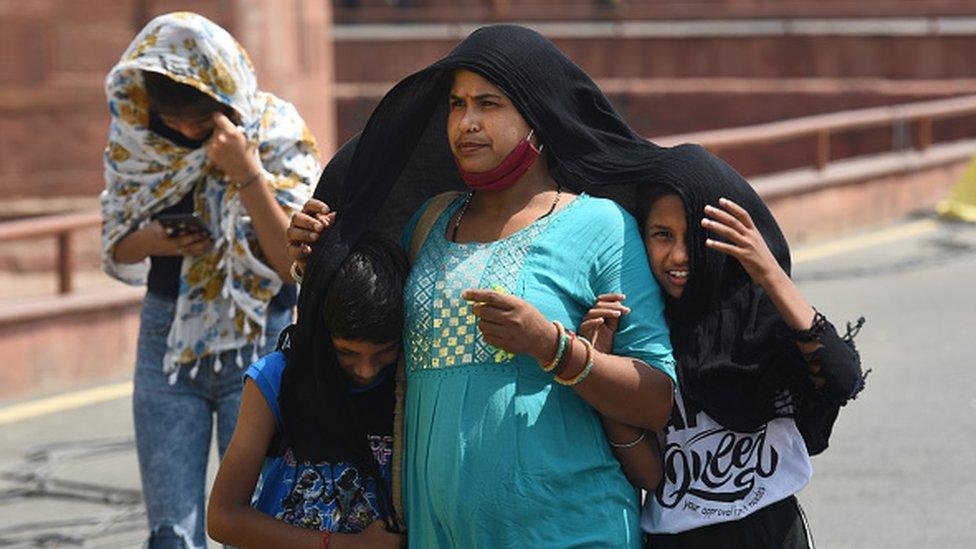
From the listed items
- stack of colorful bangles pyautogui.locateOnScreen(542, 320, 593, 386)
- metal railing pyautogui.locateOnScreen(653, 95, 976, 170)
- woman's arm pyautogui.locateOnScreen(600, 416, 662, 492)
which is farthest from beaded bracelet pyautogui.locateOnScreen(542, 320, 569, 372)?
metal railing pyautogui.locateOnScreen(653, 95, 976, 170)

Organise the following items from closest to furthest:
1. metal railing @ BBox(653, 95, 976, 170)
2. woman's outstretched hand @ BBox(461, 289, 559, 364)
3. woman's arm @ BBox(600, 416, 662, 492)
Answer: woman's outstretched hand @ BBox(461, 289, 559, 364) → woman's arm @ BBox(600, 416, 662, 492) → metal railing @ BBox(653, 95, 976, 170)

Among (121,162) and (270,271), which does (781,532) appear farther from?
(121,162)

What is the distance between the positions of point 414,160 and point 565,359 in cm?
71

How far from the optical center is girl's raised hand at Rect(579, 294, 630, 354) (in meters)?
3.86

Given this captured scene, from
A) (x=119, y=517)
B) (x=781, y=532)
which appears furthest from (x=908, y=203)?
(x=781, y=532)

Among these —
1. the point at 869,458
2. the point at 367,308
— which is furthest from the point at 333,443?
the point at 869,458

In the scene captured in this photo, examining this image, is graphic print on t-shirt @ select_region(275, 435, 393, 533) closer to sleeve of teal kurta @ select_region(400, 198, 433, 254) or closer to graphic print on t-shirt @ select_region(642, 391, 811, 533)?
sleeve of teal kurta @ select_region(400, 198, 433, 254)

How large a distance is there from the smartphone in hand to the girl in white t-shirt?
1.83 metres

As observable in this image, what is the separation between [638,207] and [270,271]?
1.71 metres

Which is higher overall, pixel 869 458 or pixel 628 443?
pixel 628 443

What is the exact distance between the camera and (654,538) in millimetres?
4156

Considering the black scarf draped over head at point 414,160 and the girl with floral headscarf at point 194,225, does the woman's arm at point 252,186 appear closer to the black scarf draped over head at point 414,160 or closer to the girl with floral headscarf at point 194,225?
the girl with floral headscarf at point 194,225

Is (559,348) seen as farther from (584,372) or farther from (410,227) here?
(410,227)

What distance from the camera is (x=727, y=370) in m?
4.06
